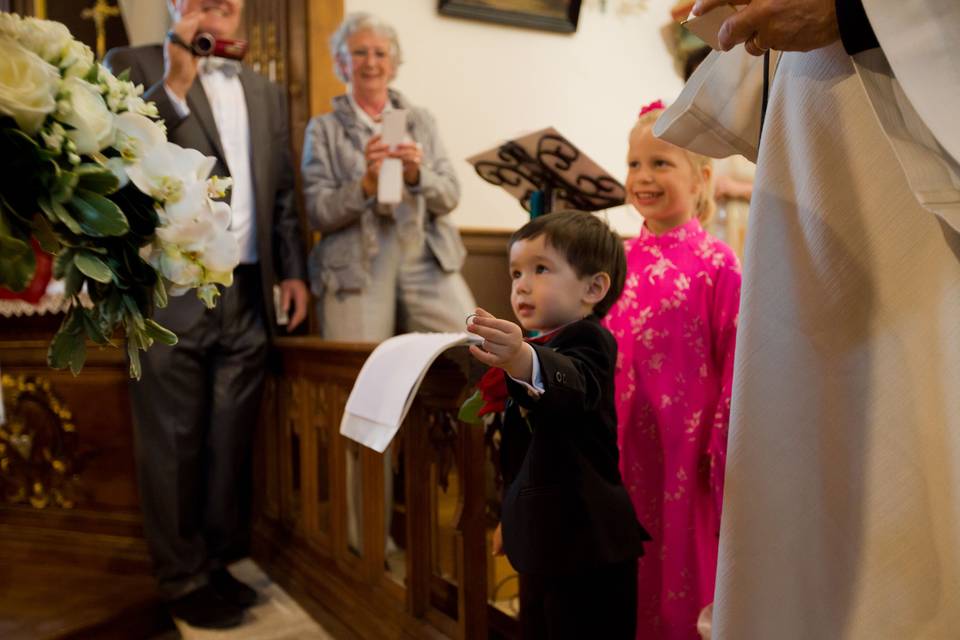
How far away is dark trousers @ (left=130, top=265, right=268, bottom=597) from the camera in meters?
2.38

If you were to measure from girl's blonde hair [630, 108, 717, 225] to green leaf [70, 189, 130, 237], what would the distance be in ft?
4.49

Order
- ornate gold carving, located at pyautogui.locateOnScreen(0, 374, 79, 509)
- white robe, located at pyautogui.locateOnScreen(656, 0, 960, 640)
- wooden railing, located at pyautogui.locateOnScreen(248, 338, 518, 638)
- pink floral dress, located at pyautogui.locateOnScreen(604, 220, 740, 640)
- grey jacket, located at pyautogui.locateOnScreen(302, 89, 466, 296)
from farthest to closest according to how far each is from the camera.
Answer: ornate gold carving, located at pyautogui.locateOnScreen(0, 374, 79, 509), grey jacket, located at pyautogui.locateOnScreen(302, 89, 466, 296), pink floral dress, located at pyautogui.locateOnScreen(604, 220, 740, 640), wooden railing, located at pyautogui.locateOnScreen(248, 338, 518, 638), white robe, located at pyautogui.locateOnScreen(656, 0, 960, 640)

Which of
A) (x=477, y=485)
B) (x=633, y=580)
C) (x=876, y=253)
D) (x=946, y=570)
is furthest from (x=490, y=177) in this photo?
(x=946, y=570)

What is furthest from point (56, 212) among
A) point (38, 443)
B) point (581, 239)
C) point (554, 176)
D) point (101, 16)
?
point (101, 16)

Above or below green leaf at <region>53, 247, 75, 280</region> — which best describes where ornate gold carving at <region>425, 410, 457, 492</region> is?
below

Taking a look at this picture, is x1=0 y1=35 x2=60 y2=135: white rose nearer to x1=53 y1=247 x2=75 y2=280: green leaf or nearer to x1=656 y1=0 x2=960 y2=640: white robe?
x1=53 y1=247 x2=75 y2=280: green leaf

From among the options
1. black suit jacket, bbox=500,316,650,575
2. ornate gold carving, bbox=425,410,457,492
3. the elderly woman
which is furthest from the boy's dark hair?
the elderly woman

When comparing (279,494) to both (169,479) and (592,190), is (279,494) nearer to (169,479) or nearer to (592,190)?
(169,479)

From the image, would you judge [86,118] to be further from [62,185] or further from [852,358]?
[852,358]

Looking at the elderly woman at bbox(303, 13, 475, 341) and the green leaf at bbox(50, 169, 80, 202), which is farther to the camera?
the elderly woman at bbox(303, 13, 475, 341)

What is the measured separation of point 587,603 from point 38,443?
2402 mm

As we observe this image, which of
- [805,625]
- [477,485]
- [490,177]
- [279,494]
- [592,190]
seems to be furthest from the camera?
[279,494]

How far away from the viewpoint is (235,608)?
7.79 ft

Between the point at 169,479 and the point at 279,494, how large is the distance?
553mm
